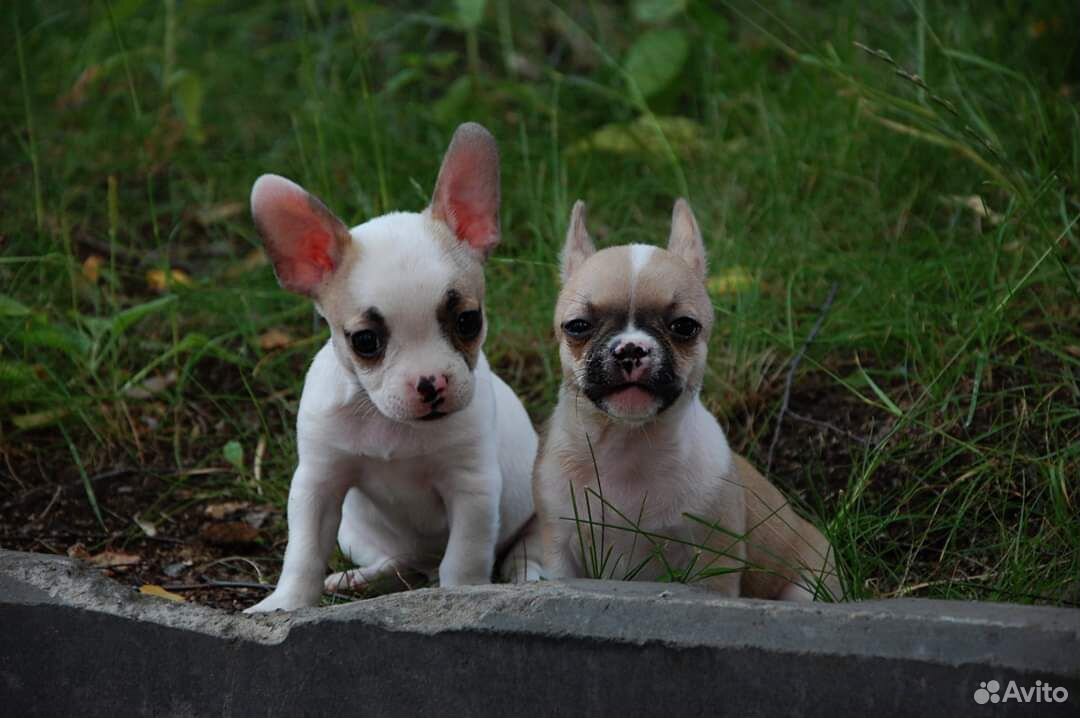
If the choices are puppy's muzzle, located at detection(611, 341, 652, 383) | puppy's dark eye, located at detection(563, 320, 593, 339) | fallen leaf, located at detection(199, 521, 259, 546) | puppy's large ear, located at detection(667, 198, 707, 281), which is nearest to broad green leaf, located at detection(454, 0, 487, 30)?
puppy's large ear, located at detection(667, 198, 707, 281)

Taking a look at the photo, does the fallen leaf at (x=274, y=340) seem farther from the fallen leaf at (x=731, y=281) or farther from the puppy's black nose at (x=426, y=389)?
the puppy's black nose at (x=426, y=389)

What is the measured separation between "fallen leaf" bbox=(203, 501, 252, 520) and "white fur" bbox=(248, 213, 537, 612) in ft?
2.59

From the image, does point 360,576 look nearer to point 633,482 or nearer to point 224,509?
point 224,509

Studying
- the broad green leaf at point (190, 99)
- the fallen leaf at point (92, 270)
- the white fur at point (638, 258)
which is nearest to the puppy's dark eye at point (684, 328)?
the white fur at point (638, 258)

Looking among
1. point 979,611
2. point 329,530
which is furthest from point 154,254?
point 979,611

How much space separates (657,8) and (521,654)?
181 inches

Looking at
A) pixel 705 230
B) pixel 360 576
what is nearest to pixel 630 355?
pixel 360 576

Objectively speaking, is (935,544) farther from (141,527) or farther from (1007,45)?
(1007,45)

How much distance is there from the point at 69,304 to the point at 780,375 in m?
2.91

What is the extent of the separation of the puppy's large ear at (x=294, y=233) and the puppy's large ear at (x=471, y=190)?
313 millimetres

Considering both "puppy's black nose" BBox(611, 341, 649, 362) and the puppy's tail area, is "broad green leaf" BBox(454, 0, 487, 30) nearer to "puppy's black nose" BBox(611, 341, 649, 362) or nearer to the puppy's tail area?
the puppy's tail area

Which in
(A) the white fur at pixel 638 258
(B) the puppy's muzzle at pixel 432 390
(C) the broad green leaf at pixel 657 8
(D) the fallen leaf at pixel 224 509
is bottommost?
(D) the fallen leaf at pixel 224 509

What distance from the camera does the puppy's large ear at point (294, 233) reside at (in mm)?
3748

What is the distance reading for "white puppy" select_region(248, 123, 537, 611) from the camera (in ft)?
11.7
